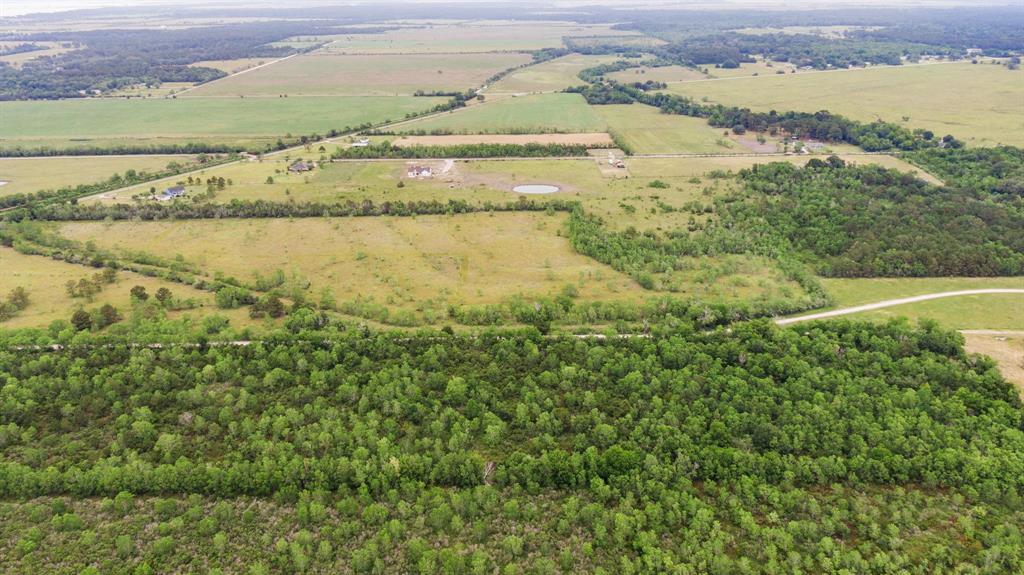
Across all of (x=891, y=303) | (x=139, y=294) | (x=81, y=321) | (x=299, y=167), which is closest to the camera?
(x=81, y=321)

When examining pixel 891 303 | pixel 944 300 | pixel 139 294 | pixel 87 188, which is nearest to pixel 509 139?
pixel 87 188

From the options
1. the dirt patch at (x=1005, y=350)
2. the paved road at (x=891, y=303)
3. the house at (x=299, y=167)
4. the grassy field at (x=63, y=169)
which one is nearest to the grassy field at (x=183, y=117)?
the grassy field at (x=63, y=169)

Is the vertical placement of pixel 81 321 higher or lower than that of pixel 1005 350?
higher

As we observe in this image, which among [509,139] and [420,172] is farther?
[509,139]

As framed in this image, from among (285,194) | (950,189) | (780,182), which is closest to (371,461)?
(285,194)

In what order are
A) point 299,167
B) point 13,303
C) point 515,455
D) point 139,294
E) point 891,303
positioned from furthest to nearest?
point 299,167 < point 891,303 < point 139,294 < point 13,303 < point 515,455

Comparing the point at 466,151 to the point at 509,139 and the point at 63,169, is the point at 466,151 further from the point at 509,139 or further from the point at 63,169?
the point at 63,169

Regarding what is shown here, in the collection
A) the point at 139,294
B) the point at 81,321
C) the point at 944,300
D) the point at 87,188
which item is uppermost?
the point at 87,188
